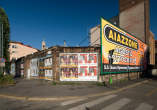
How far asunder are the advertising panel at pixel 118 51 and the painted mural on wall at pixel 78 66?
1287 mm

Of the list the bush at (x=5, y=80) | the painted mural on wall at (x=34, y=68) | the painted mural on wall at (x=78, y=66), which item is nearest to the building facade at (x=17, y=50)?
Answer: the painted mural on wall at (x=34, y=68)

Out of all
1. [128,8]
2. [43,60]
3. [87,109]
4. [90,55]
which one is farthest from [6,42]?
[128,8]

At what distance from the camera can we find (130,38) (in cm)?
1702

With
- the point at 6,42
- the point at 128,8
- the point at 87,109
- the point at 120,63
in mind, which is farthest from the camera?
the point at 128,8

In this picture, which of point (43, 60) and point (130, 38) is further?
point (130, 38)

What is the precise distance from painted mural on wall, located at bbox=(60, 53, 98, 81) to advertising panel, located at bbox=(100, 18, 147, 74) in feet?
4.22

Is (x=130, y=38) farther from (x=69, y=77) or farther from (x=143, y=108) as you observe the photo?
(x=143, y=108)

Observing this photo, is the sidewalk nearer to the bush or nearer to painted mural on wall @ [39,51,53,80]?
the bush

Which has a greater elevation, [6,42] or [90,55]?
[6,42]

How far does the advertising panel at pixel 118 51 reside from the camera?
11758 mm

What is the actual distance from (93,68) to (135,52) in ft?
40.0

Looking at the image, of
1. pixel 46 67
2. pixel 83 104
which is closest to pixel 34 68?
pixel 46 67

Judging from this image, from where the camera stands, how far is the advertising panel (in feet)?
38.6

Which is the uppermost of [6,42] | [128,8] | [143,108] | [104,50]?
[128,8]
